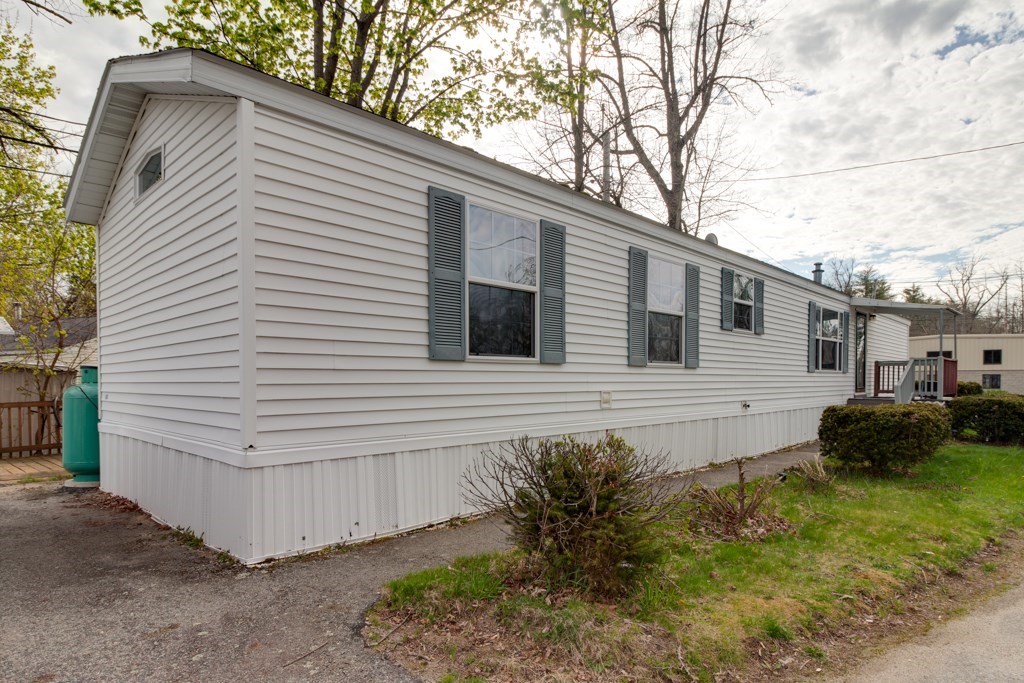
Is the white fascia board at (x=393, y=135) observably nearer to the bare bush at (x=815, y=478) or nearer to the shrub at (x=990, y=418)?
the bare bush at (x=815, y=478)

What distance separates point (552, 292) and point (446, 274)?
4.82 feet

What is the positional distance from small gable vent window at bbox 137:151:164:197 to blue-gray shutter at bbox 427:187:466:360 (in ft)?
8.60

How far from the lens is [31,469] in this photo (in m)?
8.64

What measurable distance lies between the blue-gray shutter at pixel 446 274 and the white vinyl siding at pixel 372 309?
0.29ft

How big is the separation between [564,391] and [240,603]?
3.90 m

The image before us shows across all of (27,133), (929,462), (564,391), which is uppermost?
(27,133)

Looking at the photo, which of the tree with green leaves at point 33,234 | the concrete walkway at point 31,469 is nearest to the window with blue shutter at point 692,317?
the concrete walkway at point 31,469

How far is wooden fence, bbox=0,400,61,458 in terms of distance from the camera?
9.92 m

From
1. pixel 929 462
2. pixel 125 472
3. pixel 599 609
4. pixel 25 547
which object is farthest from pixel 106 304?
pixel 929 462

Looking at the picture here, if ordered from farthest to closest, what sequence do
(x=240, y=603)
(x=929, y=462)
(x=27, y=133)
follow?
(x=27, y=133) → (x=929, y=462) → (x=240, y=603)

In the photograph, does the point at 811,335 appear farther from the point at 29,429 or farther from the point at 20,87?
the point at 20,87

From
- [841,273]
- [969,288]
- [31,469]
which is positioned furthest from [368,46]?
[969,288]

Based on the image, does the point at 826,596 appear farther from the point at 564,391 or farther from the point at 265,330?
the point at 265,330

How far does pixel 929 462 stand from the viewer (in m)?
7.95
